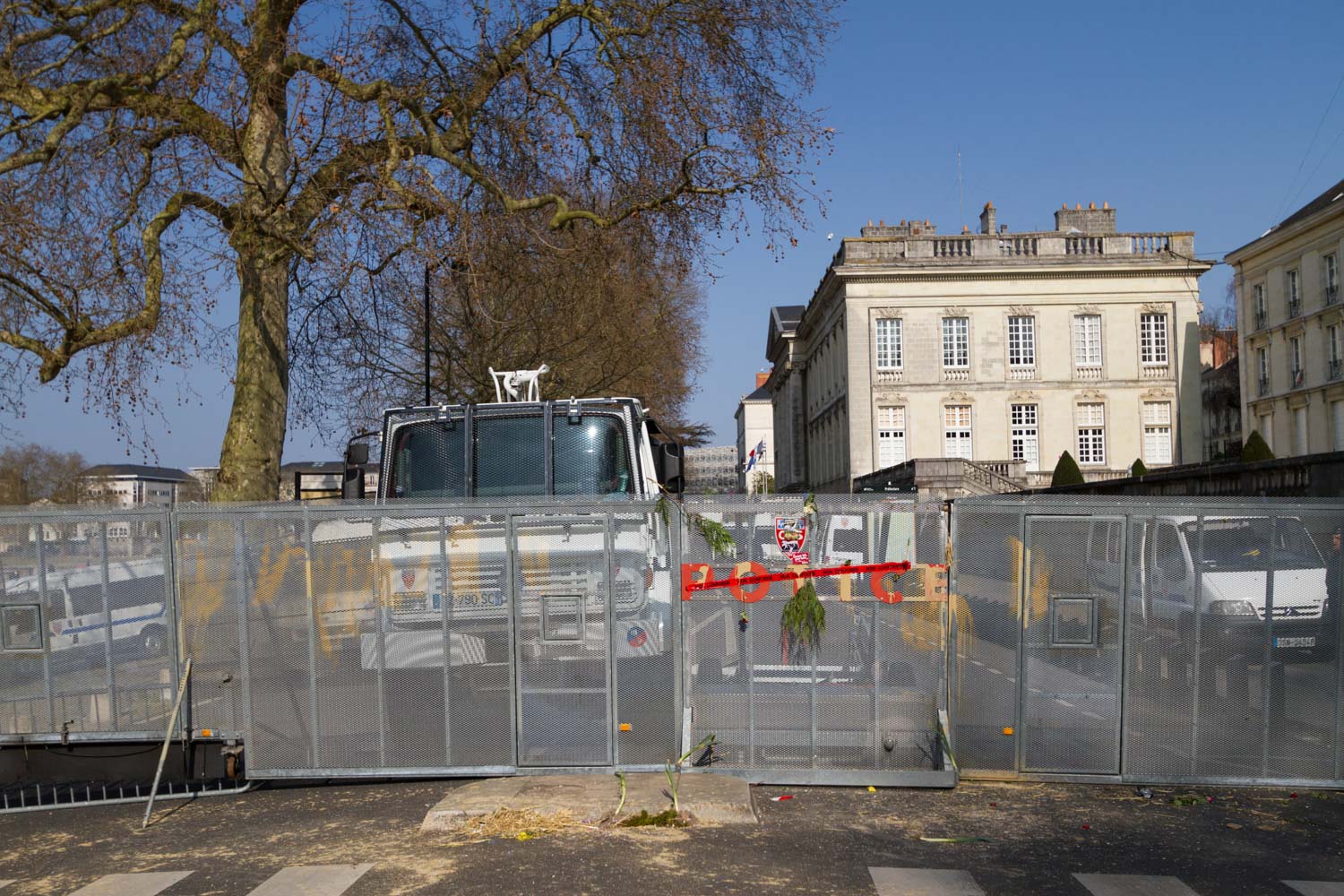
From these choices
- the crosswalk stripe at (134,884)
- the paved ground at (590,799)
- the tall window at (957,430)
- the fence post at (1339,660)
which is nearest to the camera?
the crosswalk stripe at (134,884)

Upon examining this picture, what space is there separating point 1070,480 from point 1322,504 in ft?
152

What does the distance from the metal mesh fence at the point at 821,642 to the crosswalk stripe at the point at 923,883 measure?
2.45m

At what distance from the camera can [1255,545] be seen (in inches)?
400

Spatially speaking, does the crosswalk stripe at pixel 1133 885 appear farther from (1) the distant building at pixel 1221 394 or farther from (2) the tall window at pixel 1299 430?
(1) the distant building at pixel 1221 394

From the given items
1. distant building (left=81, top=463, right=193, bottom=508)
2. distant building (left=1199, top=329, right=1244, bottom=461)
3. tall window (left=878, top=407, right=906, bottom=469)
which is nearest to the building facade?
distant building (left=1199, top=329, right=1244, bottom=461)

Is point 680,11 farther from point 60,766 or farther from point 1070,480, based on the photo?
point 1070,480

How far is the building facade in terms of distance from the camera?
65.0m

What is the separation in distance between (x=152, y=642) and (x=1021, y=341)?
216 ft

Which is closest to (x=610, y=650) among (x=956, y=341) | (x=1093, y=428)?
(x=956, y=341)

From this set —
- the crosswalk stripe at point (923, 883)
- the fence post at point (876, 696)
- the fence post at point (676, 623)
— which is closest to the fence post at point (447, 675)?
the fence post at point (676, 623)

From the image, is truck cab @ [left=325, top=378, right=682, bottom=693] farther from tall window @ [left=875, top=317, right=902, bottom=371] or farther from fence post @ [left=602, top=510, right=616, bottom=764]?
tall window @ [left=875, top=317, right=902, bottom=371]

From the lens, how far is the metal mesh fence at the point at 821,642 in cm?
1027

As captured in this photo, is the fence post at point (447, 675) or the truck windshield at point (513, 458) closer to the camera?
the fence post at point (447, 675)

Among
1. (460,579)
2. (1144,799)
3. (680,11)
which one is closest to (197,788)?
(460,579)
